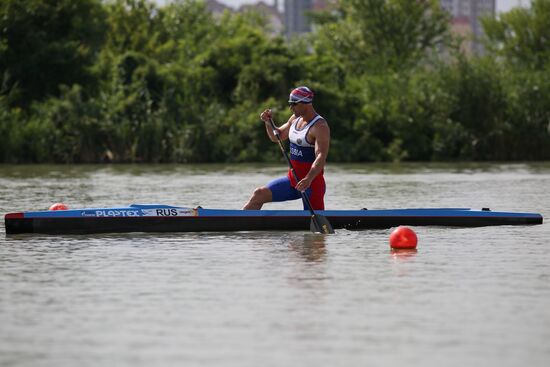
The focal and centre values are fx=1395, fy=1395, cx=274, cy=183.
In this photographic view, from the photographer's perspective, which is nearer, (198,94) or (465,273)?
(465,273)

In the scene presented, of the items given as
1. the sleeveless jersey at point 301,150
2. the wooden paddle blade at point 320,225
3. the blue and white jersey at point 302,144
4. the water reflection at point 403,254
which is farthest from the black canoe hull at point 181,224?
the water reflection at point 403,254

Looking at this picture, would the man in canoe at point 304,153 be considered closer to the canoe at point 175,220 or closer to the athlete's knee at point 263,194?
the athlete's knee at point 263,194

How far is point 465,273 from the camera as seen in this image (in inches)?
519

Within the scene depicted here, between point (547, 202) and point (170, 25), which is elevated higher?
point (170, 25)

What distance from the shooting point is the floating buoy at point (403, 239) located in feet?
50.8

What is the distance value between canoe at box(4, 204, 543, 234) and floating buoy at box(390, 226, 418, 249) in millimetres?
Answer: 1986

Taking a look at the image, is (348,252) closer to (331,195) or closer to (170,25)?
(331,195)

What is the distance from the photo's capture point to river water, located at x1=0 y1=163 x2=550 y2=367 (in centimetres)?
896

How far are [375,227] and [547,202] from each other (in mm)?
7681

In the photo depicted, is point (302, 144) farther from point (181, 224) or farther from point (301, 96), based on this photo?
point (181, 224)

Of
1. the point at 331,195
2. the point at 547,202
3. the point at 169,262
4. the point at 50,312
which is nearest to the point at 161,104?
the point at 331,195

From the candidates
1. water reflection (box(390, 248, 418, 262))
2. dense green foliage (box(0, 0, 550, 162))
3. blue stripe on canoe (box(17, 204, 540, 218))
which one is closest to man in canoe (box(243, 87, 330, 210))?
blue stripe on canoe (box(17, 204, 540, 218))

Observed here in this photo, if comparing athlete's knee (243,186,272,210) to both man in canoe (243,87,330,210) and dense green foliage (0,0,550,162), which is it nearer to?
man in canoe (243,87,330,210)

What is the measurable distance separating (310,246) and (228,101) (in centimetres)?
3845
